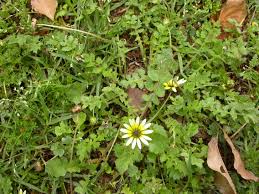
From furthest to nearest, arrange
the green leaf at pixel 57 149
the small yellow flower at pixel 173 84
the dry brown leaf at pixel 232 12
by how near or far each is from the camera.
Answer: the dry brown leaf at pixel 232 12
the small yellow flower at pixel 173 84
the green leaf at pixel 57 149

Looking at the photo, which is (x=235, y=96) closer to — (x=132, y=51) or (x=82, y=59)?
(x=132, y=51)

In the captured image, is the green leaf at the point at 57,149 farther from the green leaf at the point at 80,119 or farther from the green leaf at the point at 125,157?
the green leaf at the point at 125,157

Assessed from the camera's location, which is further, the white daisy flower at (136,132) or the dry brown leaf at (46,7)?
the dry brown leaf at (46,7)

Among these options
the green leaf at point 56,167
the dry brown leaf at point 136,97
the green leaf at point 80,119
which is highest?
the dry brown leaf at point 136,97

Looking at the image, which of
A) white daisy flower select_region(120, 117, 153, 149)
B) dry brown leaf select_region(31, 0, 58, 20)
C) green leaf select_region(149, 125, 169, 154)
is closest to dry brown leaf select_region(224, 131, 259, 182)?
green leaf select_region(149, 125, 169, 154)

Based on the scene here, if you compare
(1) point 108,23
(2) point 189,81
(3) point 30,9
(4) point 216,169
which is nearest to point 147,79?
(2) point 189,81

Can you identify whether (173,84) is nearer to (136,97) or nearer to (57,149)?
(136,97)

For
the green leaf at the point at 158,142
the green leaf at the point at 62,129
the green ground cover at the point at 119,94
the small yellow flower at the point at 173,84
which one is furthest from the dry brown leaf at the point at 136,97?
the green leaf at the point at 62,129

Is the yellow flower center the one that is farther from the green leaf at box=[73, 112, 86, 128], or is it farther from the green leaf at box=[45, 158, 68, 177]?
the green leaf at box=[45, 158, 68, 177]
